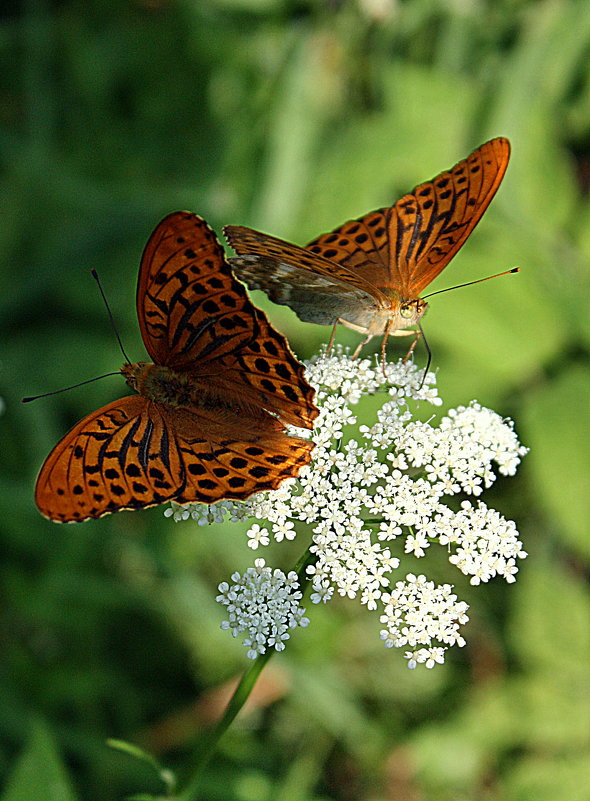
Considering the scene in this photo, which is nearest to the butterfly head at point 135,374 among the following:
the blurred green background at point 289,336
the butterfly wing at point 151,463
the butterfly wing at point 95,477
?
the butterfly wing at point 151,463

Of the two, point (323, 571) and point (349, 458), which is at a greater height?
point (349, 458)

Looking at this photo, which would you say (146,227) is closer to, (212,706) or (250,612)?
(212,706)

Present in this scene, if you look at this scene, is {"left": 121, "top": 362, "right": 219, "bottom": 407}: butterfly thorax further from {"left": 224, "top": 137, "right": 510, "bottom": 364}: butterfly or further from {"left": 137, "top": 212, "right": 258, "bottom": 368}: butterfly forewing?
{"left": 224, "top": 137, "right": 510, "bottom": 364}: butterfly

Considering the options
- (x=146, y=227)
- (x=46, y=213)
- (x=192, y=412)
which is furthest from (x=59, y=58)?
(x=192, y=412)

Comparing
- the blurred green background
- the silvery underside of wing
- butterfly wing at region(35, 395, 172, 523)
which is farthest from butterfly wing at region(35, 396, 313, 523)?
the blurred green background

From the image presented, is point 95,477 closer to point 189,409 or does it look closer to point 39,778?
point 189,409

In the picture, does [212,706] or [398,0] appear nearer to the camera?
[212,706]
